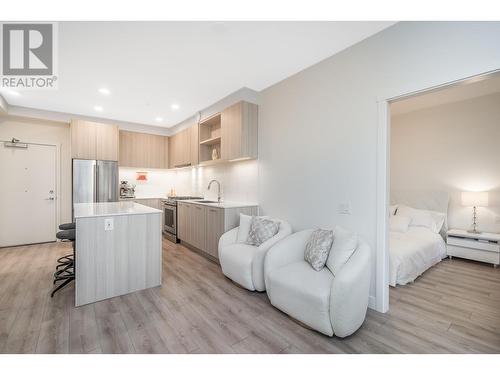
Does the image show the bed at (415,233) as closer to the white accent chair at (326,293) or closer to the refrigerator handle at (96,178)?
the white accent chair at (326,293)

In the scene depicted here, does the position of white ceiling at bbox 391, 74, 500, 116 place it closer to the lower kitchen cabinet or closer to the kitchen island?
the lower kitchen cabinet

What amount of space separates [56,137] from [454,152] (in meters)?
7.92

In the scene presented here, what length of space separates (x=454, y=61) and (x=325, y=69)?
1.27 meters

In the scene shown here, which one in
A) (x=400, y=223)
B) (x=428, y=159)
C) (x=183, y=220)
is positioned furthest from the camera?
(x=183, y=220)

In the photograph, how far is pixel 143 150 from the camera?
585 cm

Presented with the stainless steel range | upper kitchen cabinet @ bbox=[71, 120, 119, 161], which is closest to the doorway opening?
the stainless steel range

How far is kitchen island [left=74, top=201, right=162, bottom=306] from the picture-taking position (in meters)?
2.42

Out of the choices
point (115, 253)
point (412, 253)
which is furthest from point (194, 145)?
point (412, 253)

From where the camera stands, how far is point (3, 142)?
4.47 meters

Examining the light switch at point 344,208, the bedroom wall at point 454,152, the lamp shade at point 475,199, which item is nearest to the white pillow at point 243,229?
the light switch at point 344,208

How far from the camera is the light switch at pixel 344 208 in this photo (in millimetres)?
2553

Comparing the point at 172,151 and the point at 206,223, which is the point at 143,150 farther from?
the point at 206,223

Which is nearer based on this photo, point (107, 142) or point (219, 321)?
point (219, 321)

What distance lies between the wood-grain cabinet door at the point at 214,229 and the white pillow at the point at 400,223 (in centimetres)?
296
